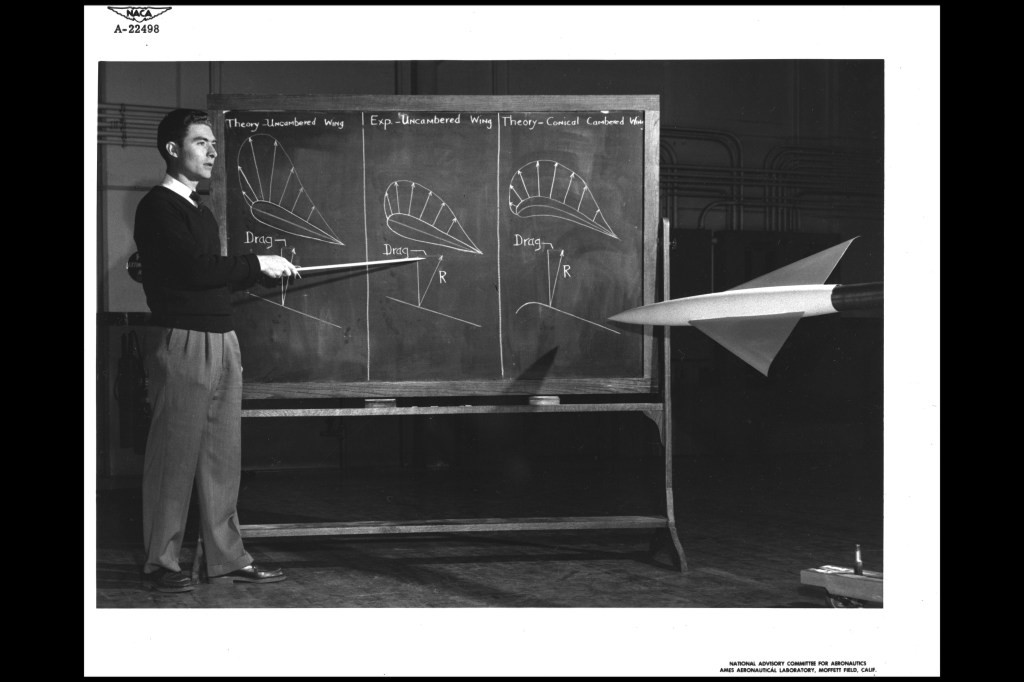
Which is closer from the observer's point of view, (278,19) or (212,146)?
(278,19)

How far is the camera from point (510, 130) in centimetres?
371

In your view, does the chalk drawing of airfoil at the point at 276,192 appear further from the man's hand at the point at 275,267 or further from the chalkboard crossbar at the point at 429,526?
the chalkboard crossbar at the point at 429,526

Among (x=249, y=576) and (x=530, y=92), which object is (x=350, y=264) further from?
(x=530, y=92)

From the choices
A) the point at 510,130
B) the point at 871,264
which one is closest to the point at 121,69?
the point at 510,130

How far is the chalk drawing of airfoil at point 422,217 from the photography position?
146 inches

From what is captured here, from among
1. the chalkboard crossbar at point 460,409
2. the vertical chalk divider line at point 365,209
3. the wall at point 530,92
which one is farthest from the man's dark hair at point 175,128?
the wall at point 530,92

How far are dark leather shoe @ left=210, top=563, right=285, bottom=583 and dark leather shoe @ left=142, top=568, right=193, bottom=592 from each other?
0.17 meters

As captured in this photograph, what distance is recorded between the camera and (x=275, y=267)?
3516 mm

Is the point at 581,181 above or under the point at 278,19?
under

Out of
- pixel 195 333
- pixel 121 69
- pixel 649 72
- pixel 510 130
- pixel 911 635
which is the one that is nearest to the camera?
pixel 911 635

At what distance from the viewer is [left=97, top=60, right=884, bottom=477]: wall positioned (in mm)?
6715

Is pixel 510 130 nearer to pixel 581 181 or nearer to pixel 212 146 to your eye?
pixel 581 181

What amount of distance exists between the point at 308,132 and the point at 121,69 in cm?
360

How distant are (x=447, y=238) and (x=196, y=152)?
0.93m
